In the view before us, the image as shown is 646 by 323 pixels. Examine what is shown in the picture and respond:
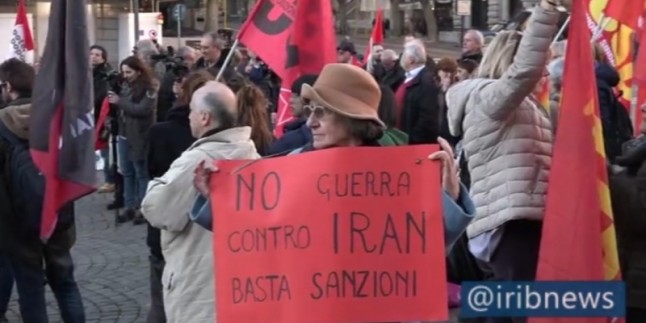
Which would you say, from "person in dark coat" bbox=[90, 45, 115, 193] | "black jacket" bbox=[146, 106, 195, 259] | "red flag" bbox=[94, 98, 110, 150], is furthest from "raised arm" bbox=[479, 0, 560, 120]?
"person in dark coat" bbox=[90, 45, 115, 193]

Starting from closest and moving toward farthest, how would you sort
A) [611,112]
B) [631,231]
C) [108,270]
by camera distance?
[631,231] → [611,112] → [108,270]

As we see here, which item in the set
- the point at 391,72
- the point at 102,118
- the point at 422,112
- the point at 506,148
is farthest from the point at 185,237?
the point at 391,72

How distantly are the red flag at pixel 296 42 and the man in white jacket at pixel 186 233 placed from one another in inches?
92.3

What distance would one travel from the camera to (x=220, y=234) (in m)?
3.68

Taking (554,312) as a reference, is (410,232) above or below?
above

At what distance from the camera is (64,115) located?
575cm

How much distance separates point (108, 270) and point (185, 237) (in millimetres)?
4354

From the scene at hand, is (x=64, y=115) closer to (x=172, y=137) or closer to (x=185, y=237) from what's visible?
(x=172, y=137)

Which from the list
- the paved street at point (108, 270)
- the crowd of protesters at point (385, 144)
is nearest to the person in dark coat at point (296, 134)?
the crowd of protesters at point (385, 144)

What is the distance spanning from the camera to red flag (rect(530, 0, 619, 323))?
414 cm

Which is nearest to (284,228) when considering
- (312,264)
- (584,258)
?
(312,264)

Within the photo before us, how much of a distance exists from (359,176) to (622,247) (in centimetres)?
138

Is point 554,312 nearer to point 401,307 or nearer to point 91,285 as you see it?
point 401,307

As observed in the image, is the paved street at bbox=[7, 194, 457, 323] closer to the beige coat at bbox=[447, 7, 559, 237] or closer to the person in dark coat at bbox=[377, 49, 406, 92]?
the beige coat at bbox=[447, 7, 559, 237]
